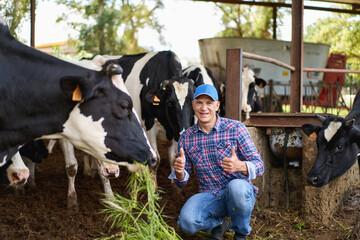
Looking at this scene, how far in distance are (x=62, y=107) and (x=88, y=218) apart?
1.78 meters

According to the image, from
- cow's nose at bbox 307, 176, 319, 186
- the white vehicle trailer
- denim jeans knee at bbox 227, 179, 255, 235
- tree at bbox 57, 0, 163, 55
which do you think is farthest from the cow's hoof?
tree at bbox 57, 0, 163, 55

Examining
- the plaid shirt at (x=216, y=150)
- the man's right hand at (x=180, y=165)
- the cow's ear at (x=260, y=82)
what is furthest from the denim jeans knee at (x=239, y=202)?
the cow's ear at (x=260, y=82)

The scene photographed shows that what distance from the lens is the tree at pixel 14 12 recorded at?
657 cm

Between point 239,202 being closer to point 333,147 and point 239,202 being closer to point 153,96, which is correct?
point 333,147

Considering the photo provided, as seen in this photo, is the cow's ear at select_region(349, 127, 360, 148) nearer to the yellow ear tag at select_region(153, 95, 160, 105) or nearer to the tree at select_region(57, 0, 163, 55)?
the yellow ear tag at select_region(153, 95, 160, 105)

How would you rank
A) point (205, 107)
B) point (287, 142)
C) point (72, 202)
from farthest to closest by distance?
point (287, 142) → point (72, 202) → point (205, 107)

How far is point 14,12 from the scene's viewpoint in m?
6.82

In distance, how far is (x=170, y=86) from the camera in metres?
5.83

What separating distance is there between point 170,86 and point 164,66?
804 millimetres

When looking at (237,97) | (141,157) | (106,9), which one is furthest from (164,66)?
(106,9)

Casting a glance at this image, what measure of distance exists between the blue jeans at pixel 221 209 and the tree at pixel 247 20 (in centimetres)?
1770

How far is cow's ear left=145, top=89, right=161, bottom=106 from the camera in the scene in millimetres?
5824

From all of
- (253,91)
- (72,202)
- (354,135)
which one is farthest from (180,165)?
(253,91)

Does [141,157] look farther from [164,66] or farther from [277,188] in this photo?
[164,66]
